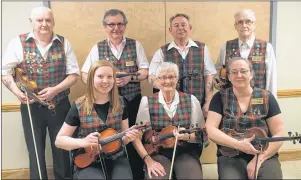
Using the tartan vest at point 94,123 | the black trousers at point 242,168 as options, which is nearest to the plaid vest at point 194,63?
the black trousers at point 242,168

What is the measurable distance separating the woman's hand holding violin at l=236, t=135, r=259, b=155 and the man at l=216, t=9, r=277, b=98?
0.54m

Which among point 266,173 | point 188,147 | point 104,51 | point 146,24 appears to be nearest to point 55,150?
point 104,51

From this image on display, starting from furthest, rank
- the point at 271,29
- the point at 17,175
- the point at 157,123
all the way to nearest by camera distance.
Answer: the point at 271,29 → the point at 17,175 → the point at 157,123

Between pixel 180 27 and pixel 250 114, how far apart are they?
2.40ft

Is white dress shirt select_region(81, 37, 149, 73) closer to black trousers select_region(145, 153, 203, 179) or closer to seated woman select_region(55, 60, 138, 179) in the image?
seated woman select_region(55, 60, 138, 179)

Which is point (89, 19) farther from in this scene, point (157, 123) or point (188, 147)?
point (188, 147)

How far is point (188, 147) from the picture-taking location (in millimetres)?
1929

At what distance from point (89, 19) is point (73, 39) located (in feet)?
0.61

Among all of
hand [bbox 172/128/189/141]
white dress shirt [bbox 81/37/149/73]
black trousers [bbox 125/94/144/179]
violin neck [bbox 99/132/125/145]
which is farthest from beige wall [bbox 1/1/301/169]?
hand [bbox 172/128/189/141]

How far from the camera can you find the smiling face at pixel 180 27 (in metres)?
2.18

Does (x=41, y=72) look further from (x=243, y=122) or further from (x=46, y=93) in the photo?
(x=243, y=122)

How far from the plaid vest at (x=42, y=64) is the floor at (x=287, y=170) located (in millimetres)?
1113

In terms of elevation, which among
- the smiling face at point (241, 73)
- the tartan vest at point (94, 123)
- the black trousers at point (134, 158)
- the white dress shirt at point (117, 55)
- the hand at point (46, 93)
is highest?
the white dress shirt at point (117, 55)

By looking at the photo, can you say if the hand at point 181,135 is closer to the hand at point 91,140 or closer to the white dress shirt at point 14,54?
the hand at point 91,140
